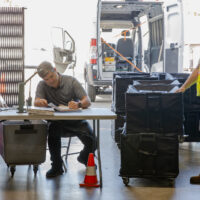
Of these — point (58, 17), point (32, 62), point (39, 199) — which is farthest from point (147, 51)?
point (58, 17)

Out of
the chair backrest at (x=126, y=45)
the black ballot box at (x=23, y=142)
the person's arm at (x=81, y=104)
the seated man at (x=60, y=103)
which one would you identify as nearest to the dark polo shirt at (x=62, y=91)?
the seated man at (x=60, y=103)

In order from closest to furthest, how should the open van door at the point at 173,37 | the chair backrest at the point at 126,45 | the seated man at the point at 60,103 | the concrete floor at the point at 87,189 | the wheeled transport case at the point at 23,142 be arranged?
the concrete floor at the point at 87,189, the wheeled transport case at the point at 23,142, the seated man at the point at 60,103, the open van door at the point at 173,37, the chair backrest at the point at 126,45

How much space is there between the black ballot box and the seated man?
15cm

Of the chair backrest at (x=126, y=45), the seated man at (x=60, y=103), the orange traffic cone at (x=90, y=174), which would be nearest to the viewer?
the orange traffic cone at (x=90, y=174)

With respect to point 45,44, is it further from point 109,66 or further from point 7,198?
point 7,198

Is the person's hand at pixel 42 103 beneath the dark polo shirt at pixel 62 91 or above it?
beneath

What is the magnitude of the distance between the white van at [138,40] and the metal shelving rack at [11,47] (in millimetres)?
1533

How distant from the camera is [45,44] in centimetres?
1573

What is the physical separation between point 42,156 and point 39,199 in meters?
0.59

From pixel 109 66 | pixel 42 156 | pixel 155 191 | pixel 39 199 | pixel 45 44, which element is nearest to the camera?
pixel 39 199

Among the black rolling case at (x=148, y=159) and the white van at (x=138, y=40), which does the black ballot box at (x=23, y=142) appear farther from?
the white van at (x=138, y=40)

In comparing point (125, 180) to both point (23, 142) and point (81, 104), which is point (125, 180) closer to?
point (81, 104)

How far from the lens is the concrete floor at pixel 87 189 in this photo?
122 inches

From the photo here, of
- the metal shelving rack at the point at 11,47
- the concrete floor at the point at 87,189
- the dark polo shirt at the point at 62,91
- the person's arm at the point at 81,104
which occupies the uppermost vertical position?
the metal shelving rack at the point at 11,47
